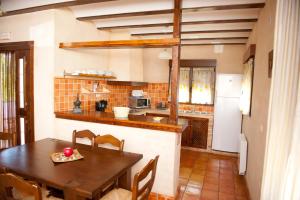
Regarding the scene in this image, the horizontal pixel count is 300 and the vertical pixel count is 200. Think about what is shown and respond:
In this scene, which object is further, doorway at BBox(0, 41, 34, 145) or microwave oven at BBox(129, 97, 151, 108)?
microwave oven at BBox(129, 97, 151, 108)

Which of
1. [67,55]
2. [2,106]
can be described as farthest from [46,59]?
[2,106]

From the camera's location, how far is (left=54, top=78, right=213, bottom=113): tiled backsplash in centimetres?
288

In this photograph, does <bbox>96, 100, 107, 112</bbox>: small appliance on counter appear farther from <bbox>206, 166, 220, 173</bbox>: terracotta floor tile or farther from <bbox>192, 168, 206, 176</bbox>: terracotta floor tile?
<bbox>206, 166, 220, 173</bbox>: terracotta floor tile

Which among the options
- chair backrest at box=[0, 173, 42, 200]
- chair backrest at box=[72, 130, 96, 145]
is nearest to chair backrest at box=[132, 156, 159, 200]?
chair backrest at box=[0, 173, 42, 200]

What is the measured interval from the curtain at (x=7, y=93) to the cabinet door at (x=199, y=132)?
3.36 metres

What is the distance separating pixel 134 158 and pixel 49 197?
2.60 ft

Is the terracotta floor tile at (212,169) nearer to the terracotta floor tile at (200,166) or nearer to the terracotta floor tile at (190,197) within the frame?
the terracotta floor tile at (200,166)

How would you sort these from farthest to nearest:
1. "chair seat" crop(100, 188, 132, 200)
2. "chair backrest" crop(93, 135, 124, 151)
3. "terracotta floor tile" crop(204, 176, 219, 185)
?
"terracotta floor tile" crop(204, 176, 219, 185) → "chair backrest" crop(93, 135, 124, 151) → "chair seat" crop(100, 188, 132, 200)

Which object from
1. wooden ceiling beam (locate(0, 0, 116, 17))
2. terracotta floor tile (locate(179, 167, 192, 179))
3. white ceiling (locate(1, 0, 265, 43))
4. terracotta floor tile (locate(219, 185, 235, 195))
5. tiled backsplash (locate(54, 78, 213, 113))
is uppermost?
white ceiling (locate(1, 0, 265, 43))

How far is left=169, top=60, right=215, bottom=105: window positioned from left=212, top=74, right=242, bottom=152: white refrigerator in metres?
0.24

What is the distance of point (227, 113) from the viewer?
4262 millimetres

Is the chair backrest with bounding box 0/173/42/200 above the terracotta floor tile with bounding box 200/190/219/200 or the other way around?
above

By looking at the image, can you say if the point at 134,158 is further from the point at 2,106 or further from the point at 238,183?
the point at 2,106

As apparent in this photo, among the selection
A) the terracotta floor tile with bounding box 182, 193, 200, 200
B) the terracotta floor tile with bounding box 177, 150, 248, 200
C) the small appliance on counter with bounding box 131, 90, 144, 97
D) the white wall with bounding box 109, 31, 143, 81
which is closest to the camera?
the terracotta floor tile with bounding box 182, 193, 200, 200
